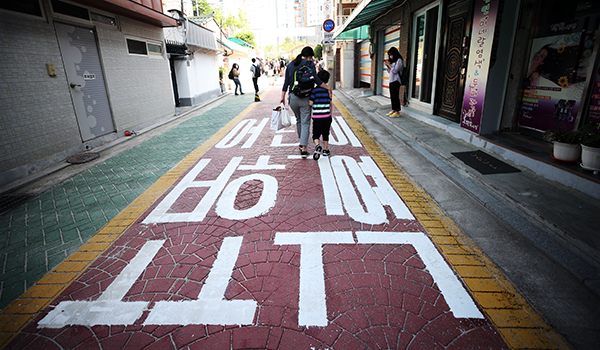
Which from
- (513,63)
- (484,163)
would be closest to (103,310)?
(484,163)

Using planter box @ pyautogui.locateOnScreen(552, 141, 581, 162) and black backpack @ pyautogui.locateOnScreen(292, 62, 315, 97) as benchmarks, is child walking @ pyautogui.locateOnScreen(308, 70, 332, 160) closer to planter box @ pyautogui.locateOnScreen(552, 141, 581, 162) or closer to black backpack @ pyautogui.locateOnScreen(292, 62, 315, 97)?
black backpack @ pyautogui.locateOnScreen(292, 62, 315, 97)

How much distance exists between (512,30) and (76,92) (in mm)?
9309

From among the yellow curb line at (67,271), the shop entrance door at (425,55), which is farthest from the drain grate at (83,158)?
the shop entrance door at (425,55)

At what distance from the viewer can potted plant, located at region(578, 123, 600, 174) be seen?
3938mm

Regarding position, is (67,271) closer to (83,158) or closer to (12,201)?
(12,201)

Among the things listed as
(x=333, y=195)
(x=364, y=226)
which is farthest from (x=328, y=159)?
(x=364, y=226)

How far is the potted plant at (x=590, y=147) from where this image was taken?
3.94 metres

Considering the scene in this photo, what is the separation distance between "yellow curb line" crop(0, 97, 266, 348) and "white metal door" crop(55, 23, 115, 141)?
3.90 meters

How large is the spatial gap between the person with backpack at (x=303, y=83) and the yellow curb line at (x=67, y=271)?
264 cm

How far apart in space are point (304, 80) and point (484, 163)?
342 centimetres

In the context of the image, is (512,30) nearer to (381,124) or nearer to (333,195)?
(381,124)

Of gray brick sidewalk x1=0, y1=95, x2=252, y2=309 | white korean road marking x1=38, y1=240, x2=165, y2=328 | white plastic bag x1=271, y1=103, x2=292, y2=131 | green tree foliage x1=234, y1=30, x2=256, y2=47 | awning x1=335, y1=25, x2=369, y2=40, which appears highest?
green tree foliage x1=234, y1=30, x2=256, y2=47

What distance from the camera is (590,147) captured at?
13.0 feet

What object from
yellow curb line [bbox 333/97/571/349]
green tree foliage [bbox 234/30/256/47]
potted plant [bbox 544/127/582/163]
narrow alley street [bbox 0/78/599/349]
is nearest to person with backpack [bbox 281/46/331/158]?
narrow alley street [bbox 0/78/599/349]
